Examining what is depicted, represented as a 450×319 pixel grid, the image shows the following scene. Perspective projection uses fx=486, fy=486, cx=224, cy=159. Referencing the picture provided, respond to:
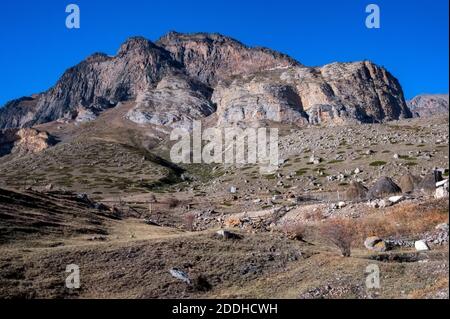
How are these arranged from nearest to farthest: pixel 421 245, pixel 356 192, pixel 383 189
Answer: pixel 421 245, pixel 383 189, pixel 356 192

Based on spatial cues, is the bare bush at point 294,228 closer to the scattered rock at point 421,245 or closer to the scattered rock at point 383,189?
the scattered rock at point 421,245

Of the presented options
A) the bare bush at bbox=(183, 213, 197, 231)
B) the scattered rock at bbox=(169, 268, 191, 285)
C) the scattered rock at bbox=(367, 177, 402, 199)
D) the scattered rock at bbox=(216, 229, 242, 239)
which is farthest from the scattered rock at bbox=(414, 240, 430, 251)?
the bare bush at bbox=(183, 213, 197, 231)

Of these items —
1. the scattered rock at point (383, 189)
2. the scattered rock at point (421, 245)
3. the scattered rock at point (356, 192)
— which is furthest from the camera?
the scattered rock at point (356, 192)

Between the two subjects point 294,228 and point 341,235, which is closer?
point 341,235

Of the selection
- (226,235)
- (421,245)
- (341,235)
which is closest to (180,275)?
(226,235)

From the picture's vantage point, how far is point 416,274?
91.5 ft

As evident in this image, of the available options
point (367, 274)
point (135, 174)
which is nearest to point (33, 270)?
point (367, 274)

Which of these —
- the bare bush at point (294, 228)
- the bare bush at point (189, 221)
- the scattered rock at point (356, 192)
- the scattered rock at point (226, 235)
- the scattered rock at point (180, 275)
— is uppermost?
the scattered rock at point (356, 192)

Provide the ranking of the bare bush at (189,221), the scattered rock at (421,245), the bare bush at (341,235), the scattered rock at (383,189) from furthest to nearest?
the scattered rock at (383,189) → the bare bush at (189,221) → the scattered rock at (421,245) → the bare bush at (341,235)

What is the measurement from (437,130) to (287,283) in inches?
3756

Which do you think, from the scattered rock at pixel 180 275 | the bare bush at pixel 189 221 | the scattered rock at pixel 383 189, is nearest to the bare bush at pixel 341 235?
the scattered rock at pixel 180 275

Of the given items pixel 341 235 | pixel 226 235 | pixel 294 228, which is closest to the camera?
pixel 341 235

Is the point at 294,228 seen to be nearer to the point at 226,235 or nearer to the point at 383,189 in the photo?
the point at 226,235
